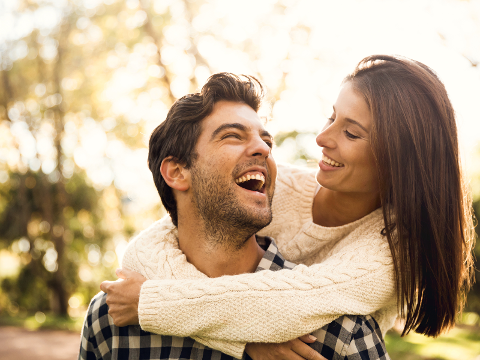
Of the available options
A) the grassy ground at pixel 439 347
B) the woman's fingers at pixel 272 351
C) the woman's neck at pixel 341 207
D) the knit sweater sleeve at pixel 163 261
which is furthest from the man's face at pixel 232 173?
the grassy ground at pixel 439 347

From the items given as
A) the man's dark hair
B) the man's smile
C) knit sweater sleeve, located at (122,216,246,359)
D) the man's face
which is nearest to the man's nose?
the man's face

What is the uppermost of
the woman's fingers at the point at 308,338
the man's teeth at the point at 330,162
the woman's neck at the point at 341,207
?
the man's teeth at the point at 330,162

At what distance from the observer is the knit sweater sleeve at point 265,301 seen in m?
1.93

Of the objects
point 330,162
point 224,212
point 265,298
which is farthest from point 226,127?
point 265,298

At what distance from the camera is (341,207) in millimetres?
2646

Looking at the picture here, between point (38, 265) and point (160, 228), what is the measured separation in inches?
531

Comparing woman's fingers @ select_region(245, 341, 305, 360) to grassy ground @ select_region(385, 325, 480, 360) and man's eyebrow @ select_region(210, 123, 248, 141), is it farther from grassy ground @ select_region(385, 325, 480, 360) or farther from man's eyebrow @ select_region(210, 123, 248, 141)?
grassy ground @ select_region(385, 325, 480, 360)

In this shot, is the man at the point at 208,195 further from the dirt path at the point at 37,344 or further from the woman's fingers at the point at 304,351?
the dirt path at the point at 37,344

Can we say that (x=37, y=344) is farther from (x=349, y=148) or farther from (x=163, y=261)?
(x=349, y=148)

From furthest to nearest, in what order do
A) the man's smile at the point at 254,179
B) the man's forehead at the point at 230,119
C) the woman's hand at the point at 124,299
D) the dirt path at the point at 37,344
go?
the dirt path at the point at 37,344
the man's forehead at the point at 230,119
the man's smile at the point at 254,179
the woman's hand at the point at 124,299

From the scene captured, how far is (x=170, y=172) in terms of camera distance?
256cm

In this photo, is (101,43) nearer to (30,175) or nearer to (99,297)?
(30,175)

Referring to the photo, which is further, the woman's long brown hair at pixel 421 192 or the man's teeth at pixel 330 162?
the man's teeth at pixel 330 162

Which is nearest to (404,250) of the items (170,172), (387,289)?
(387,289)
